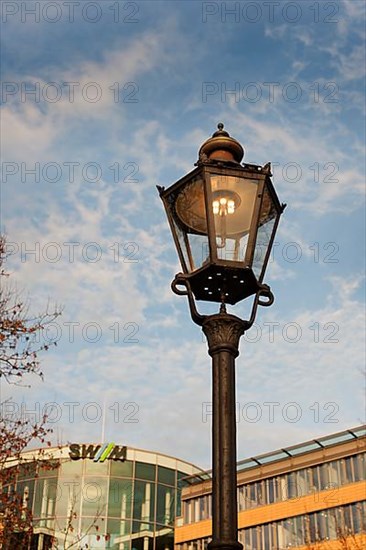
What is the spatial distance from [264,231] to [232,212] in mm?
281

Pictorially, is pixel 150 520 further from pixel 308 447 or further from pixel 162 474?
pixel 308 447

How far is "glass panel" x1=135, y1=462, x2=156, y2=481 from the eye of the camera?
51509 mm

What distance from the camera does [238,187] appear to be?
534 centimetres

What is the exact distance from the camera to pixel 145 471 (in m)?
51.8

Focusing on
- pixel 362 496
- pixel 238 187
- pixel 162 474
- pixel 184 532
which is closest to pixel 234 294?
pixel 238 187

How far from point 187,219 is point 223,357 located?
0.98 meters

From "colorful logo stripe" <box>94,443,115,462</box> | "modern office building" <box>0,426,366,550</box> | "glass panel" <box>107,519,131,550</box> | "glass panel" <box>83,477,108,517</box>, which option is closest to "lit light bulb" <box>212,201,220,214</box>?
"modern office building" <box>0,426,366,550</box>

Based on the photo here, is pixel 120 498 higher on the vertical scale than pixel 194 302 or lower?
higher

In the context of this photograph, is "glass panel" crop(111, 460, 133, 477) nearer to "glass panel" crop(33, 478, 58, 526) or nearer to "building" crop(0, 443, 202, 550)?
"building" crop(0, 443, 202, 550)

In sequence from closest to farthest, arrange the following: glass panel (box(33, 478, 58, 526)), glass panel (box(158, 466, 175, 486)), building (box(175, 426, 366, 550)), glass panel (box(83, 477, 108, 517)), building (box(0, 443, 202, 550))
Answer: building (box(175, 426, 366, 550)) < building (box(0, 443, 202, 550)) < glass panel (box(33, 478, 58, 526)) < glass panel (box(83, 477, 108, 517)) < glass panel (box(158, 466, 175, 486))

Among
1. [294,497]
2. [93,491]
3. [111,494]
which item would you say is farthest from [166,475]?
[294,497]

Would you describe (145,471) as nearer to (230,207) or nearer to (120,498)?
(120,498)

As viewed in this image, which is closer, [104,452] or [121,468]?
[121,468]

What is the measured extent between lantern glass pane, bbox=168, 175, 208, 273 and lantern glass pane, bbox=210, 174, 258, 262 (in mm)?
100
